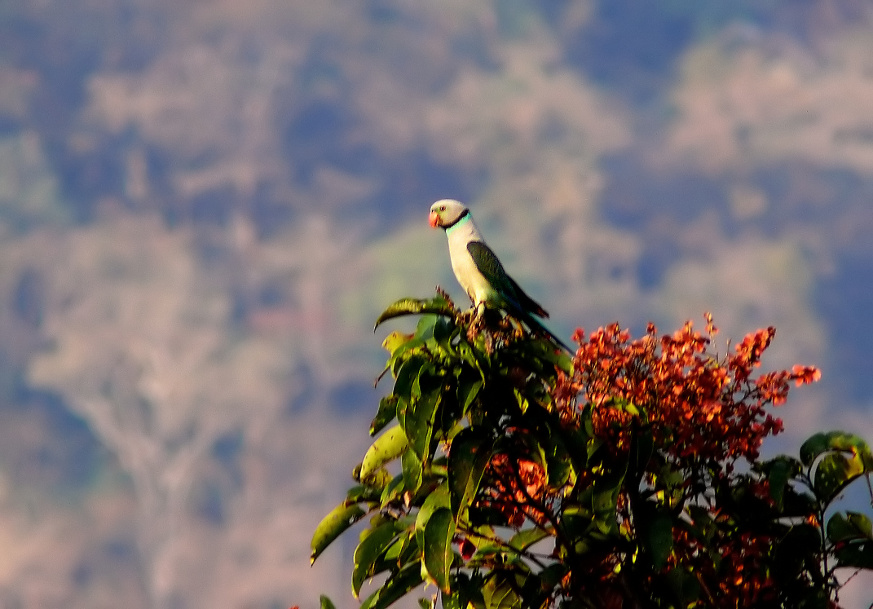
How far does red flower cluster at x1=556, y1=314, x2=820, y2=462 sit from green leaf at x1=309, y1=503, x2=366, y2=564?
3.17ft

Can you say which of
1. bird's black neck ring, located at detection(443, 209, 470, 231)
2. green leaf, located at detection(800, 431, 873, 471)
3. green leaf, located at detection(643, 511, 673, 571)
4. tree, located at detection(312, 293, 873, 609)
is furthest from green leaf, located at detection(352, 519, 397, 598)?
bird's black neck ring, located at detection(443, 209, 470, 231)

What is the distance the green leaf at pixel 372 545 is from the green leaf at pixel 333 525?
4.7 inches

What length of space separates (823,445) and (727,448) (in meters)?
0.36

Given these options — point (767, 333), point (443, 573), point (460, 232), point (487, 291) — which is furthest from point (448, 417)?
point (460, 232)

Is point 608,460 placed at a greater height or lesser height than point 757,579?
greater

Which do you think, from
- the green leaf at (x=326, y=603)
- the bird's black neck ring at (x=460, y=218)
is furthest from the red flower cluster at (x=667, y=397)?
the bird's black neck ring at (x=460, y=218)

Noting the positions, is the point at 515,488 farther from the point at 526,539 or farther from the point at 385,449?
the point at 385,449

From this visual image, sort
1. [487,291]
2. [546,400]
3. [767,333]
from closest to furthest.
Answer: [546,400] → [767,333] → [487,291]

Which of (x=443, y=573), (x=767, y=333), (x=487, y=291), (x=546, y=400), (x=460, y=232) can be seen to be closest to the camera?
(x=443, y=573)

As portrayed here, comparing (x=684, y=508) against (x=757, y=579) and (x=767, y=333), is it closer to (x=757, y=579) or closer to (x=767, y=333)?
(x=757, y=579)

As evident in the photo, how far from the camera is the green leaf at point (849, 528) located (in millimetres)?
3939

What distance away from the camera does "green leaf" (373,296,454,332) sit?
3.97m

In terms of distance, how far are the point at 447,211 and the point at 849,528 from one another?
3.67 meters

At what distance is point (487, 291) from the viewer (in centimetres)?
586
